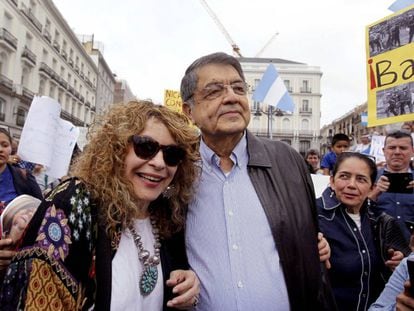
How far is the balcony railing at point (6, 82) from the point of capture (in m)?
27.4

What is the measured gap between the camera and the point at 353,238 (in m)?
2.41

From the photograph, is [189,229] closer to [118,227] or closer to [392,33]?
[118,227]

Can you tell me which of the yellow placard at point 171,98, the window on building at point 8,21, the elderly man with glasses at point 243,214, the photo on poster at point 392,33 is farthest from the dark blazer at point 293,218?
the window on building at point 8,21

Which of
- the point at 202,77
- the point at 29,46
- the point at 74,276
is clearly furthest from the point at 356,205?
the point at 29,46

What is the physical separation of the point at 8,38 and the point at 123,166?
30568 millimetres

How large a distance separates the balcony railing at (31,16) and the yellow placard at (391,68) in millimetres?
31482

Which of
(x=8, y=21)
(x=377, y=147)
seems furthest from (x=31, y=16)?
(x=377, y=147)

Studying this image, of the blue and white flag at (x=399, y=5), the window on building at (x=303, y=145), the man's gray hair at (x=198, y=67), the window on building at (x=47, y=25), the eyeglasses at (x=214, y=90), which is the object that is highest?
the window on building at (x=47, y=25)

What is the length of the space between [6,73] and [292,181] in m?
31.5

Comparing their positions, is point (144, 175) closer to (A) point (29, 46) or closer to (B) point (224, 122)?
(B) point (224, 122)

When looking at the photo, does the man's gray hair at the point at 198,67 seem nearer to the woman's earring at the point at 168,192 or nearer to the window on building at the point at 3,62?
the woman's earring at the point at 168,192

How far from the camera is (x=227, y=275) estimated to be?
5.84 feet

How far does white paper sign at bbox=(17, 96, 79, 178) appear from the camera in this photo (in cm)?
404

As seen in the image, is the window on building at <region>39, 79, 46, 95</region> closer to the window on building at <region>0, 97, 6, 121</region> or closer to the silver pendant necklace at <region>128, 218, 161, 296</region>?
the window on building at <region>0, 97, 6, 121</region>
